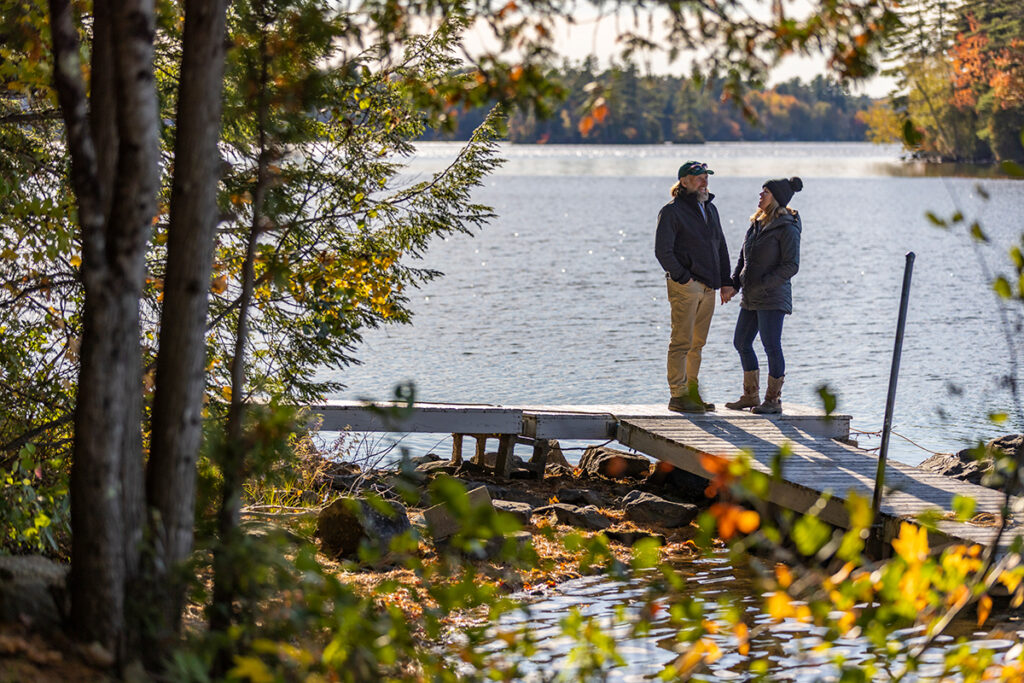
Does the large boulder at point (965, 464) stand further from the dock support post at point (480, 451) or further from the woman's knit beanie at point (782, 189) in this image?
the dock support post at point (480, 451)

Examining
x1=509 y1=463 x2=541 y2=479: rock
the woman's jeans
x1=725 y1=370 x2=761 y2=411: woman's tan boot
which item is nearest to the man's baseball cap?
the woman's jeans

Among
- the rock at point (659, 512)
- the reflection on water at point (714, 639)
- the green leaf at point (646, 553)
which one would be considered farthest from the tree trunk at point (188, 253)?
the rock at point (659, 512)

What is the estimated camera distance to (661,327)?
23.3m

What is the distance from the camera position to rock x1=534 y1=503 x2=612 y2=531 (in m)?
9.06

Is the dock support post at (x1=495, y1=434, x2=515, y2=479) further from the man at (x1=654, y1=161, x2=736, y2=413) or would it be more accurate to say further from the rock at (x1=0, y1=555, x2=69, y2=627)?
the rock at (x1=0, y1=555, x2=69, y2=627)

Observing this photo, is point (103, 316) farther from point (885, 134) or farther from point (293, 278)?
point (885, 134)

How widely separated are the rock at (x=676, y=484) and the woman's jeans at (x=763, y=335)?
107cm

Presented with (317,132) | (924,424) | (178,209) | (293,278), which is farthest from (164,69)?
(924,424)

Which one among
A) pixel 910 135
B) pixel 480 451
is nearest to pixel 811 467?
pixel 480 451

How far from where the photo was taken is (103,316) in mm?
3631

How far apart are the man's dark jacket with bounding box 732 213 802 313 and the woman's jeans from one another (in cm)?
9

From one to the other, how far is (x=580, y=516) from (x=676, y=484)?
1686 millimetres

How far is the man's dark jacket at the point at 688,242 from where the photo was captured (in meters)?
9.73

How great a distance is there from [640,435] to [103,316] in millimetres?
7097
